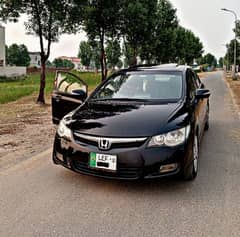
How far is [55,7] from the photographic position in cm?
1242

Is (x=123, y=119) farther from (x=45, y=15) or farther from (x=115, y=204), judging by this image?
(x=45, y=15)

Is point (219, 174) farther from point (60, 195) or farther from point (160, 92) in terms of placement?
point (60, 195)

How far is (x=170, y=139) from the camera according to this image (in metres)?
4.00

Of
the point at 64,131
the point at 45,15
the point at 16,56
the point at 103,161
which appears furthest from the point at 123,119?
the point at 16,56

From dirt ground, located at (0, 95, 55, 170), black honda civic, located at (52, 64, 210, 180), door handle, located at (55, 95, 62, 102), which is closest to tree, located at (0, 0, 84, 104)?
dirt ground, located at (0, 95, 55, 170)

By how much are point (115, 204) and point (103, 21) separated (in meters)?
16.7

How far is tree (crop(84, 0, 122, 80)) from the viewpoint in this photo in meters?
18.6

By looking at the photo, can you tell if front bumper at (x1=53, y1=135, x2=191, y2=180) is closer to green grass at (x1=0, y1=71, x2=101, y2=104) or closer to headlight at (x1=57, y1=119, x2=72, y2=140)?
headlight at (x1=57, y1=119, x2=72, y2=140)

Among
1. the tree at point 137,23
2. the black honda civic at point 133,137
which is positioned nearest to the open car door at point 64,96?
the black honda civic at point 133,137

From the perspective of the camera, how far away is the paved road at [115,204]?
328cm

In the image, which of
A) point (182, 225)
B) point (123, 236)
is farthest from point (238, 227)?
point (123, 236)

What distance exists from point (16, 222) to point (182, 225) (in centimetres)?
159

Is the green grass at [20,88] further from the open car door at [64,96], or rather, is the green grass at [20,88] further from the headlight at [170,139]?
the headlight at [170,139]

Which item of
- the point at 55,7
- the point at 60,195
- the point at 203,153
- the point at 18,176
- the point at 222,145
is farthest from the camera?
the point at 55,7
